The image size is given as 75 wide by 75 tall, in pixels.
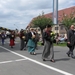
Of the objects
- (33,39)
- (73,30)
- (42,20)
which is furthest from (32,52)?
(42,20)

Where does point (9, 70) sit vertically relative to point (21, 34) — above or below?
below

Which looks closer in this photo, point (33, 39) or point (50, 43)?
point (50, 43)

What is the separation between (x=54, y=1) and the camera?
5303cm

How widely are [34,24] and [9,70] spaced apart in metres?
54.9

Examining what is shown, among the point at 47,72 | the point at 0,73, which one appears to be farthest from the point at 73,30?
the point at 0,73

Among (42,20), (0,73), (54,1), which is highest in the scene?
(54,1)

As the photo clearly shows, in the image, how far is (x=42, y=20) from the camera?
6031 cm

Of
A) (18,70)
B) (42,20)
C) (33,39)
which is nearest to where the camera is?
(18,70)

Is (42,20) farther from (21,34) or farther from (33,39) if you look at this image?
(33,39)

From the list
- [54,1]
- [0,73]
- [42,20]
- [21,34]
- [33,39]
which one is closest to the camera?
[0,73]

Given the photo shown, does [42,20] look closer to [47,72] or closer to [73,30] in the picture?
[73,30]

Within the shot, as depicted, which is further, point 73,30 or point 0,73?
point 73,30

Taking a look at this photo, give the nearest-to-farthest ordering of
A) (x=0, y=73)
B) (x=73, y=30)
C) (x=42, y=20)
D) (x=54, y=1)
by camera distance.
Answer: (x=0, y=73), (x=73, y=30), (x=54, y=1), (x=42, y=20)

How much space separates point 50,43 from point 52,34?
18.0 inches
